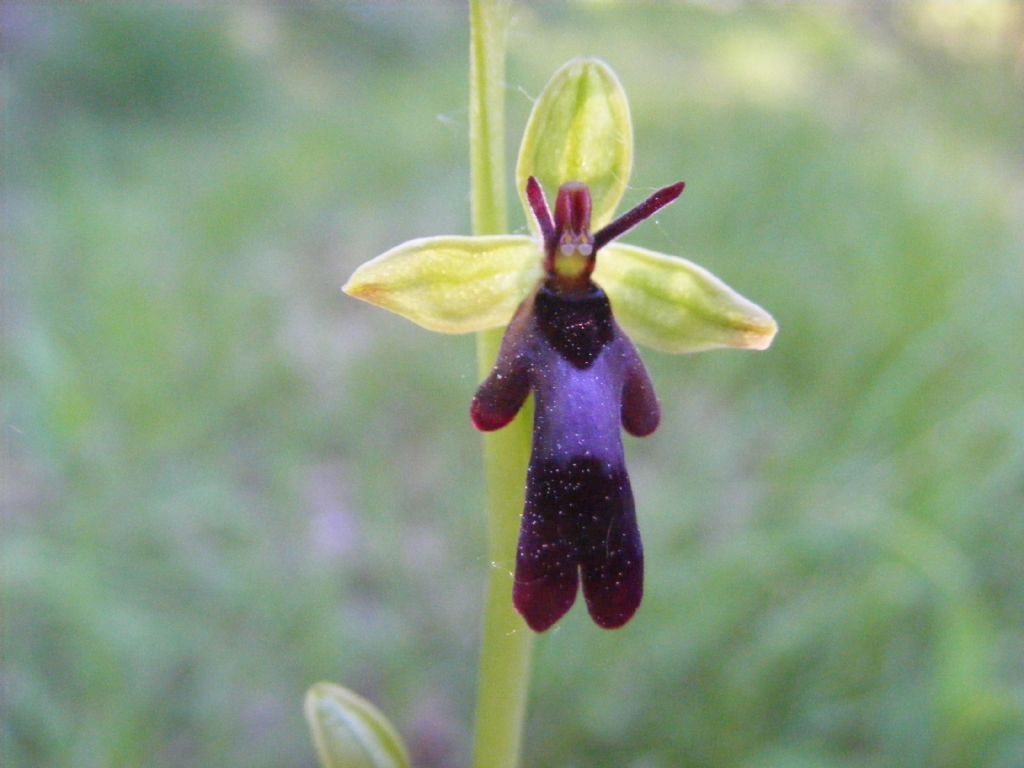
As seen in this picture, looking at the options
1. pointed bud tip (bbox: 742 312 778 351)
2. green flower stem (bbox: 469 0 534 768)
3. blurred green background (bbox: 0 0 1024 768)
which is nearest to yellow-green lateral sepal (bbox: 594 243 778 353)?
pointed bud tip (bbox: 742 312 778 351)

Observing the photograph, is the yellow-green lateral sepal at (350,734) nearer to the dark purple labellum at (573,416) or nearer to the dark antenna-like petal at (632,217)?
the dark purple labellum at (573,416)

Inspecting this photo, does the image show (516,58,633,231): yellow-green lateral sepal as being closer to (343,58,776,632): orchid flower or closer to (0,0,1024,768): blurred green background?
(343,58,776,632): orchid flower

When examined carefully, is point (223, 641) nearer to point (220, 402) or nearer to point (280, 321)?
point (220, 402)

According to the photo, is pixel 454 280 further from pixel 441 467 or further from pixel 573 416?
pixel 441 467

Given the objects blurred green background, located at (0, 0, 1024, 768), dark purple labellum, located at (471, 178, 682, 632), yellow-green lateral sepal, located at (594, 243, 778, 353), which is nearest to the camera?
dark purple labellum, located at (471, 178, 682, 632)

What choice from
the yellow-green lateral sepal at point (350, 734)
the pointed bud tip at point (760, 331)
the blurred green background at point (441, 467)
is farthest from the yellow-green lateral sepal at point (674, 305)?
the blurred green background at point (441, 467)

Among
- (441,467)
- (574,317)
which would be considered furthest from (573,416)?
(441,467)

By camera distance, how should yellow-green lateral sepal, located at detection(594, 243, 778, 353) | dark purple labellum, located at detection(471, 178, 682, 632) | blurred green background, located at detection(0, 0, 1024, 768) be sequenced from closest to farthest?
dark purple labellum, located at detection(471, 178, 682, 632) → yellow-green lateral sepal, located at detection(594, 243, 778, 353) → blurred green background, located at detection(0, 0, 1024, 768)
